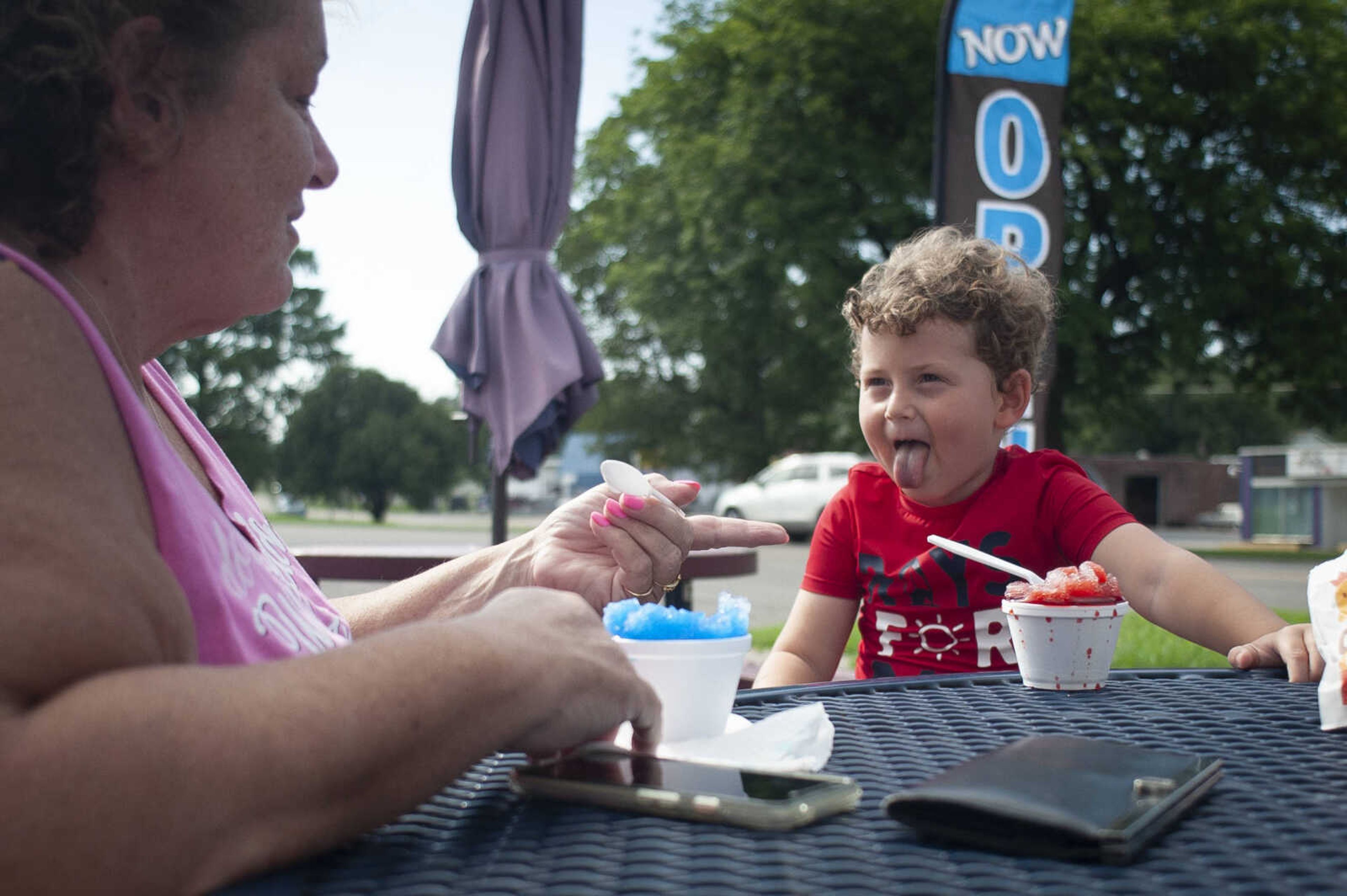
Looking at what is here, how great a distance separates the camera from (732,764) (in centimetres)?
98

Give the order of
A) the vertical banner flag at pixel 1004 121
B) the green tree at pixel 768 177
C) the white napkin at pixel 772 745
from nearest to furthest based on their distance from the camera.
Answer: the white napkin at pixel 772 745 < the vertical banner flag at pixel 1004 121 < the green tree at pixel 768 177

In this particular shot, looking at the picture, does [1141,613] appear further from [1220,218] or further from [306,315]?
[306,315]

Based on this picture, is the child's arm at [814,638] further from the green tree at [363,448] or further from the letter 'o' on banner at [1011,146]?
the green tree at [363,448]

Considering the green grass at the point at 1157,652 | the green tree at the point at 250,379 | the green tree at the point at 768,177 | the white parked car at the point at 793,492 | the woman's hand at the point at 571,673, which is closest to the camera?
the woman's hand at the point at 571,673

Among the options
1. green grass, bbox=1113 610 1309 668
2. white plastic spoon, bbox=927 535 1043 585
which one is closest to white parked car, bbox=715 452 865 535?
green grass, bbox=1113 610 1309 668

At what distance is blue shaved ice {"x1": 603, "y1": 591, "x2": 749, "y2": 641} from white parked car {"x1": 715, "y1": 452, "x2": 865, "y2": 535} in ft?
67.0

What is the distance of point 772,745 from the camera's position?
1.08 meters

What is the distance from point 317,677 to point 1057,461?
221cm

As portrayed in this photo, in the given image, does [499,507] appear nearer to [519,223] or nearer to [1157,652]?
[519,223]

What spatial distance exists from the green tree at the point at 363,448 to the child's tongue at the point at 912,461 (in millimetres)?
57703

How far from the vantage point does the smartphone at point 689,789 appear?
2.85 ft

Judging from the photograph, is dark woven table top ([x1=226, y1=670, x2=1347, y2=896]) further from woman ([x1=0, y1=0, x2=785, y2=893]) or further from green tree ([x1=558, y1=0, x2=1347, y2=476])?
green tree ([x1=558, y1=0, x2=1347, y2=476])

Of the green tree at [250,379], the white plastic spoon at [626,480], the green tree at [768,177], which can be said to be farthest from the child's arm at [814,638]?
the green tree at [250,379]

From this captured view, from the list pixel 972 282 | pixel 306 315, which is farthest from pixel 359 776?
pixel 306 315
